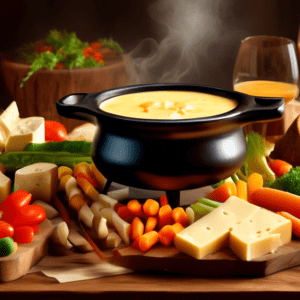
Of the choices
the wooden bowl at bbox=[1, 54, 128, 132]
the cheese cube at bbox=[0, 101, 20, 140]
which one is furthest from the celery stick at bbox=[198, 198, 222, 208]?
the wooden bowl at bbox=[1, 54, 128, 132]

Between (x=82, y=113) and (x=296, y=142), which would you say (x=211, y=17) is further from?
(x=82, y=113)

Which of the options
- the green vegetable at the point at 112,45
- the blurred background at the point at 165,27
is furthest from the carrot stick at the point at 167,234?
the blurred background at the point at 165,27

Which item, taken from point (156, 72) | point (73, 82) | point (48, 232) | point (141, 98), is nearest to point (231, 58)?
point (156, 72)

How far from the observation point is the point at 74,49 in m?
3.71

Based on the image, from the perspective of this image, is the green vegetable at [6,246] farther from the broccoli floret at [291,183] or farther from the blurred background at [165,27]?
the blurred background at [165,27]

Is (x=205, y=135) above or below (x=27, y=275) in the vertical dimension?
above

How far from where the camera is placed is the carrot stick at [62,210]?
159cm

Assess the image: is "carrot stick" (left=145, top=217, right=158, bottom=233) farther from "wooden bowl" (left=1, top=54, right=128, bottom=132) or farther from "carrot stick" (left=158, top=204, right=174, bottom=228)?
"wooden bowl" (left=1, top=54, right=128, bottom=132)

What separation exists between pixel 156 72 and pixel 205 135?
3.82 m

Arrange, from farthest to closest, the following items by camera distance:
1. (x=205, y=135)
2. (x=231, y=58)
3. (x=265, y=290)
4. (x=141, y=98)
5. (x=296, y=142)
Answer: (x=231, y=58), (x=296, y=142), (x=141, y=98), (x=205, y=135), (x=265, y=290)

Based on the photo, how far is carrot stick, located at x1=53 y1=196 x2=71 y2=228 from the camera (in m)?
1.59

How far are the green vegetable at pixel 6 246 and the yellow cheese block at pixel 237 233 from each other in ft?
1.51

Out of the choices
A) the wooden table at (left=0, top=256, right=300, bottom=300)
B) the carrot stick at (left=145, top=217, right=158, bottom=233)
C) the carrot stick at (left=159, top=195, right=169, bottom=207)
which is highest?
the carrot stick at (left=159, top=195, right=169, bottom=207)

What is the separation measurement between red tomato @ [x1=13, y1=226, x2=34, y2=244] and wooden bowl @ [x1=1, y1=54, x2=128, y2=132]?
7.22 ft
